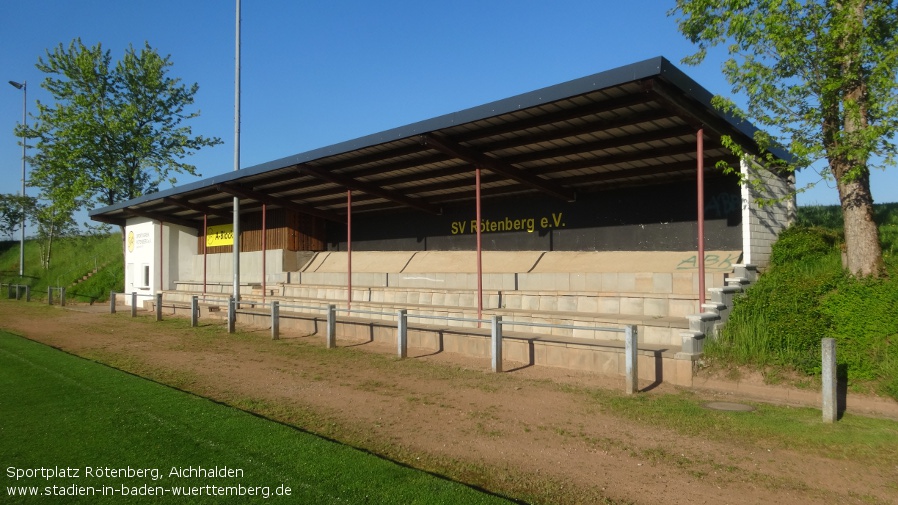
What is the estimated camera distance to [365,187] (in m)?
17.1

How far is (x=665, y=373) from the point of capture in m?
9.03

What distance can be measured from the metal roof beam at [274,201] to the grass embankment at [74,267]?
16.3 meters

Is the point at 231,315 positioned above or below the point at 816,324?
below

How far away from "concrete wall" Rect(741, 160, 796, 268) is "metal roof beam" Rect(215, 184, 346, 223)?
14.5m

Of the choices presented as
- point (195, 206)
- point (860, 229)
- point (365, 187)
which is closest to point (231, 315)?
point (365, 187)

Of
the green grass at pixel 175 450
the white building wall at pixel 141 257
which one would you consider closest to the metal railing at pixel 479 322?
the green grass at pixel 175 450

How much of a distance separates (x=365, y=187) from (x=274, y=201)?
485 centimetres

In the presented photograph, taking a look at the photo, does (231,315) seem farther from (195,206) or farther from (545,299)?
(545,299)

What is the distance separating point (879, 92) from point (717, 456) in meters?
6.41

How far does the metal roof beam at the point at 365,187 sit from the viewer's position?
15.7 metres

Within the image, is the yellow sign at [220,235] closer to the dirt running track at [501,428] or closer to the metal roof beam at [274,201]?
the metal roof beam at [274,201]

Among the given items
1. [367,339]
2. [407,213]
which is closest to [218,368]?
[367,339]

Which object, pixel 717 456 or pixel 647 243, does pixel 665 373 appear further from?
pixel 647 243

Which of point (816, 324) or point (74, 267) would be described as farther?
point (74, 267)
